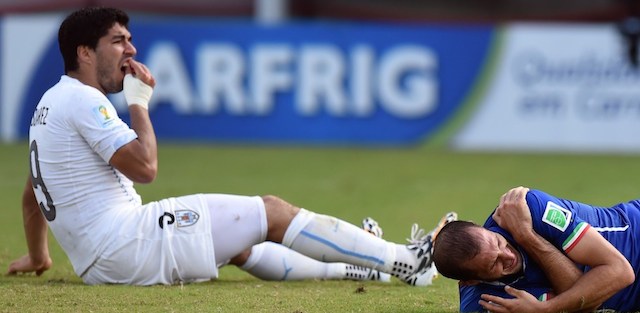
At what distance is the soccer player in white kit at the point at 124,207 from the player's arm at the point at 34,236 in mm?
296

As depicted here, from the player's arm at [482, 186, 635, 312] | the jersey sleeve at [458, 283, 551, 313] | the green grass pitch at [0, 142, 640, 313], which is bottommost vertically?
the green grass pitch at [0, 142, 640, 313]

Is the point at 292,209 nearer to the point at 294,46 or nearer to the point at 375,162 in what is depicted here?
the point at 375,162

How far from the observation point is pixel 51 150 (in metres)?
6.55

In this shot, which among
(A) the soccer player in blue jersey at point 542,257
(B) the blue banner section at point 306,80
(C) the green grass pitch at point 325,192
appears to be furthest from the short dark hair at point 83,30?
(B) the blue banner section at point 306,80

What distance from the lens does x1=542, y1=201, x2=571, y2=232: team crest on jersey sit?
541cm

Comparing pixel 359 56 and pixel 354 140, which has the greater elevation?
pixel 359 56

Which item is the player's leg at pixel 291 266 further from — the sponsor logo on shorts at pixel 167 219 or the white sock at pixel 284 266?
the sponsor logo on shorts at pixel 167 219

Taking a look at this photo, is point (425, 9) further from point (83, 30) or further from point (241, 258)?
point (83, 30)

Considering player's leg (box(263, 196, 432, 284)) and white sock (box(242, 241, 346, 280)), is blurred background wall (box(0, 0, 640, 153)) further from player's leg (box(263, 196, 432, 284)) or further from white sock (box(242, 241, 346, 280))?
player's leg (box(263, 196, 432, 284))

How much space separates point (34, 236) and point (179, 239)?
40.4 inches

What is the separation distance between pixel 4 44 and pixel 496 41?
6.82 meters

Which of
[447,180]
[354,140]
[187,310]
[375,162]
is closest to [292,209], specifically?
[187,310]

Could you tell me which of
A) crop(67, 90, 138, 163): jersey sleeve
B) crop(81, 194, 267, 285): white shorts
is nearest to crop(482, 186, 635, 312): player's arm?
crop(81, 194, 267, 285): white shorts

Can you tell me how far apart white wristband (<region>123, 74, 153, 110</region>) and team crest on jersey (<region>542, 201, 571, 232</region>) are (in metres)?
2.29
